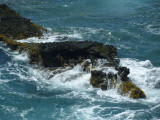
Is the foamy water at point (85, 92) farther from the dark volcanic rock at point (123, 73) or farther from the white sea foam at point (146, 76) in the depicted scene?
the dark volcanic rock at point (123, 73)

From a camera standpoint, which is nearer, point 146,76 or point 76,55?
point 146,76

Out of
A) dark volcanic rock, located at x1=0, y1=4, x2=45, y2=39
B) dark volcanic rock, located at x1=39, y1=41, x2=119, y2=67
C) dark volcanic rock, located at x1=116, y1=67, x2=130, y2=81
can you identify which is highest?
dark volcanic rock, located at x1=0, y1=4, x2=45, y2=39

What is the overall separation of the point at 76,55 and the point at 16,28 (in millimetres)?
11239

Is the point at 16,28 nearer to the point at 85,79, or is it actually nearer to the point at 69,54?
the point at 69,54

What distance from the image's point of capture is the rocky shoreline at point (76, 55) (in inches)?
914

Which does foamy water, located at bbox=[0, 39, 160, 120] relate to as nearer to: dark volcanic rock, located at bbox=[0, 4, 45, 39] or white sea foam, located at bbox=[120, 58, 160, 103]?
white sea foam, located at bbox=[120, 58, 160, 103]

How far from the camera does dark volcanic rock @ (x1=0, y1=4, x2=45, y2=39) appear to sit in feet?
110

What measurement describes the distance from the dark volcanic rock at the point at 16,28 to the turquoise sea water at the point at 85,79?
1.77m

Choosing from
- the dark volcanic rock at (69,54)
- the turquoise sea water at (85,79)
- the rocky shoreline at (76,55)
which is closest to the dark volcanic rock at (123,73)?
the rocky shoreline at (76,55)

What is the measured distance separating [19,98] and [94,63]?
24.5ft

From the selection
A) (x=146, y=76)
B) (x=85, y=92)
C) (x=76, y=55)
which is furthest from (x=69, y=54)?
(x=146, y=76)

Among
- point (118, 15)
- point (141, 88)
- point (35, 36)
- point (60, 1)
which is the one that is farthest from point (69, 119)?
point (60, 1)

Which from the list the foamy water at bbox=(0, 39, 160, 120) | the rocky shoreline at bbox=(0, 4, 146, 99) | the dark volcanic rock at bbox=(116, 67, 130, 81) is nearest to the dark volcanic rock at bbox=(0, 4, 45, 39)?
the rocky shoreline at bbox=(0, 4, 146, 99)

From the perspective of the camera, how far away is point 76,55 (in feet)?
88.6
